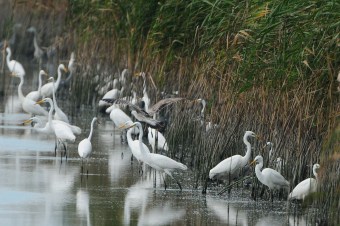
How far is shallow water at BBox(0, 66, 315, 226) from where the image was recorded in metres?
10.5

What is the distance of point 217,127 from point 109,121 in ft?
25.2

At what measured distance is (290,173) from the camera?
1146 centimetres

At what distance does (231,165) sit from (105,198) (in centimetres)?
144

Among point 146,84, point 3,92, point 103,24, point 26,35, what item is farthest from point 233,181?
point 26,35

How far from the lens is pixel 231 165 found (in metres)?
11.9

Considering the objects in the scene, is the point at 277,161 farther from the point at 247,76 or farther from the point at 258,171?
the point at 247,76

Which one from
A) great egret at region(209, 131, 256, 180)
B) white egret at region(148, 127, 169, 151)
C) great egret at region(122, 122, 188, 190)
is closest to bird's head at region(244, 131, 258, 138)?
great egret at region(209, 131, 256, 180)

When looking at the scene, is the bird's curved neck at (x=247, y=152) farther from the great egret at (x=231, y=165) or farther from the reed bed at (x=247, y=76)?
the reed bed at (x=247, y=76)

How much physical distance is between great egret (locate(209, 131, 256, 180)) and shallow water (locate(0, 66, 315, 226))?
0.24m

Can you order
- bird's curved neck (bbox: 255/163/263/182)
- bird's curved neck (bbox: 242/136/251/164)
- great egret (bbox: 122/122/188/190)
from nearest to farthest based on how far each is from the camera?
bird's curved neck (bbox: 255/163/263/182) → bird's curved neck (bbox: 242/136/251/164) → great egret (bbox: 122/122/188/190)

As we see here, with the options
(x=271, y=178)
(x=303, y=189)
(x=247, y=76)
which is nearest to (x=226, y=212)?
(x=271, y=178)

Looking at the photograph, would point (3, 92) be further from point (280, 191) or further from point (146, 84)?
point (280, 191)

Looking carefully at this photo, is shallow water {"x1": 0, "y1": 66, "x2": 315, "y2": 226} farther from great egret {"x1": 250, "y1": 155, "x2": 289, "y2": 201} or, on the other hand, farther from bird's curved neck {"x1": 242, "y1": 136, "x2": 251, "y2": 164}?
bird's curved neck {"x1": 242, "y1": 136, "x2": 251, "y2": 164}

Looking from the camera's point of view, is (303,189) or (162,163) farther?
(162,163)
